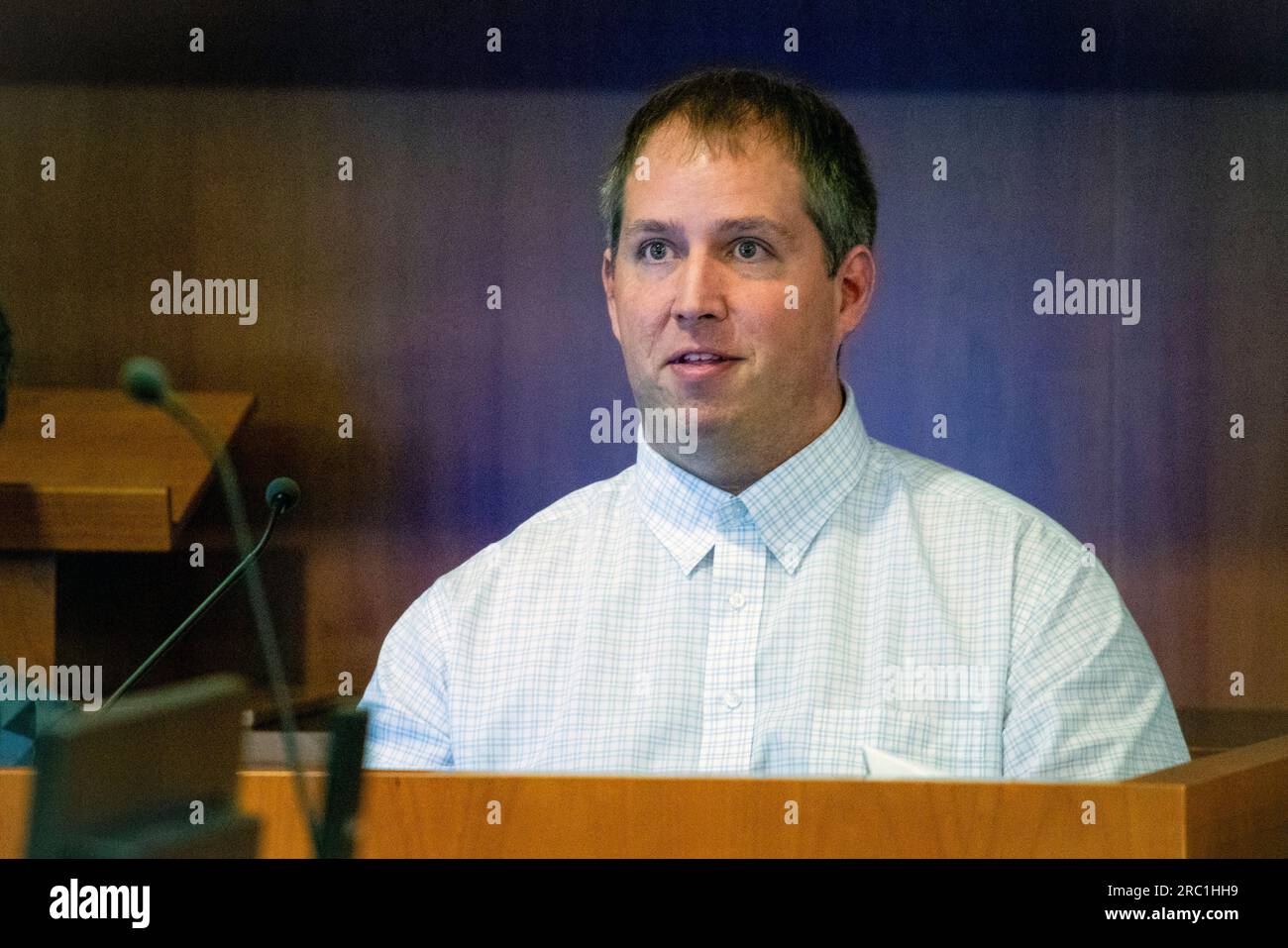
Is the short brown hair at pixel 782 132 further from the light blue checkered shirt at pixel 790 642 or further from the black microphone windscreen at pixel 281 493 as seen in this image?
the black microphone windscreen at pixel 281 493

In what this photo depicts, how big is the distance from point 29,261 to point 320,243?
517 mm

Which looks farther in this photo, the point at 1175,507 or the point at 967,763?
the point at 1175,507

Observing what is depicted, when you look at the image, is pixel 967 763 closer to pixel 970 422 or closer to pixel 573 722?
pixel 573 722

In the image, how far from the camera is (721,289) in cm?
195

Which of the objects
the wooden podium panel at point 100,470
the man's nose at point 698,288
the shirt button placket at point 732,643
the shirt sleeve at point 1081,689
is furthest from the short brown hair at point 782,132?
the wooden podium panel at point 100,470

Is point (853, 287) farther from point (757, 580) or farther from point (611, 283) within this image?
point (757, 580)

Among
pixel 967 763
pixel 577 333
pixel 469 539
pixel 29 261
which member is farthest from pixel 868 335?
pixel 29 261

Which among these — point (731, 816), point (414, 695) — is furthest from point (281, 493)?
point (414, 695)

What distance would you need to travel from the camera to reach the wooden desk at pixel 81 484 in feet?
7.68

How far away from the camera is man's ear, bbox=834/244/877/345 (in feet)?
6.82

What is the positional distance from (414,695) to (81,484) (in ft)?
2.72

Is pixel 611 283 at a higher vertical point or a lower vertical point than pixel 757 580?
higher

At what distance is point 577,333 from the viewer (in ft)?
8.49

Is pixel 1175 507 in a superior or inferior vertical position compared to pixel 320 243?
inferior
